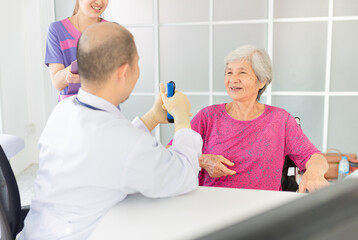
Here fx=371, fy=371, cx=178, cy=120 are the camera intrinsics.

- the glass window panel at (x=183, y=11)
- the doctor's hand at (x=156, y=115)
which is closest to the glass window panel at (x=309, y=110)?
the glass window panel at (x=183, y=11)

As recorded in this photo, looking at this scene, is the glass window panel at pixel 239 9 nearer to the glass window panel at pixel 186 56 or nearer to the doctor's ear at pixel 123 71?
Result: the glass window panel at pixel 186 56

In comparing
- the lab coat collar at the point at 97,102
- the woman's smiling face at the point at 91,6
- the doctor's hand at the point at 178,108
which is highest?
the woman's smiling face at the point at 91,6

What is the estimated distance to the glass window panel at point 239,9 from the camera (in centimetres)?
358

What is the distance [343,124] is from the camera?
364cm

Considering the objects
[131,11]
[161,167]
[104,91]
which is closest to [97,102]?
[104,91]

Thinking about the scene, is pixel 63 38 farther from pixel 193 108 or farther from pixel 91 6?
pixel 193 108

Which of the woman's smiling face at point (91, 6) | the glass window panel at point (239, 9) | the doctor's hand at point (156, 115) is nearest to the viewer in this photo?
the doctor's hand at point (156, 115)

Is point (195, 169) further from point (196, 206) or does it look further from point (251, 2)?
point (251, 2)

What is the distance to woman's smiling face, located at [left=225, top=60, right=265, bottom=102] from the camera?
1809 millimetres

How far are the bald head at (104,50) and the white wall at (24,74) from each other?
2.72m

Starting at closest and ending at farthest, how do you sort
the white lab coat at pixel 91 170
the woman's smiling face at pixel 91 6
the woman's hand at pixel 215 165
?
the white lab coat at pixel 91 170 < the woman's hand at pixel 215 165 < the woman's smiling face at pixel 91 6

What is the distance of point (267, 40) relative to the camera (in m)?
3.59

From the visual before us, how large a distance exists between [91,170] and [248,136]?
0.98 m

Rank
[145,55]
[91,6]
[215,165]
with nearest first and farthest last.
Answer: [215,165], [91,6], [145,55]
